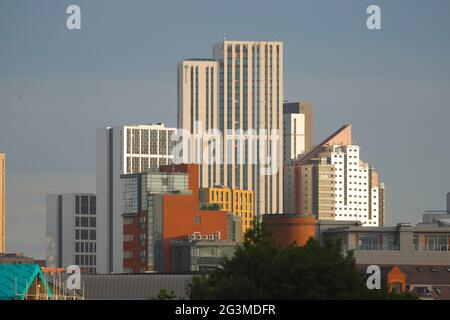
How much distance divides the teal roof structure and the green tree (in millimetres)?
11744

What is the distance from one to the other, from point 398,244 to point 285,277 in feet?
284

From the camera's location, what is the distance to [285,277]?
8769 cm

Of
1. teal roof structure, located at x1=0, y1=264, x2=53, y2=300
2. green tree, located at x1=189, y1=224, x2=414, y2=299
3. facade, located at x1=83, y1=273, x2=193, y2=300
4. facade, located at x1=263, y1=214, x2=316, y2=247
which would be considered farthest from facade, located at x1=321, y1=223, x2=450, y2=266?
green tree, located at x1=189, y1=224, x2=414, y2=299

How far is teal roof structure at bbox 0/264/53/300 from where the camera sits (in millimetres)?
99875

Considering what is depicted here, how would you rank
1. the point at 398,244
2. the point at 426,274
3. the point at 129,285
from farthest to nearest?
1. the point at 398,244
2. the point at 426,274
3. the point at 129,285

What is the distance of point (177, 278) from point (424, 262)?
30890mm

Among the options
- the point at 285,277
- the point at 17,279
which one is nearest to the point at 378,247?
the point at 17,279

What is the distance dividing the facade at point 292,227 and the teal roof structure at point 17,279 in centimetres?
7193

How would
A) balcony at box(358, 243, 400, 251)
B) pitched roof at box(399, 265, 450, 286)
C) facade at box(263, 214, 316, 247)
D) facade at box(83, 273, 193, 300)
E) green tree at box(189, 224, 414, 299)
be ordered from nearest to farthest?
green tree at box(189, 224, 414, 299), facade at box(83, 273, 193, 300), pitched roof at box(399, 265, 450, 286), balcony at box(358, 243, 400, 251), facade at box(263, 214, 316, 247)

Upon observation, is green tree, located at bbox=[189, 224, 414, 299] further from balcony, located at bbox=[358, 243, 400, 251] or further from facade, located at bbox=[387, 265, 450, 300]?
balcony, located at bbox=[358, 243, 400, 251]

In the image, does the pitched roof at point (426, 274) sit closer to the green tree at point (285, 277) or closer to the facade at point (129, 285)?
the facade at point (129, 285)

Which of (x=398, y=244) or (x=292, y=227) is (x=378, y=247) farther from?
(x=292, y=227)

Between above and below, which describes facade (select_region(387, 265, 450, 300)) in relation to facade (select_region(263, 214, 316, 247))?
below
